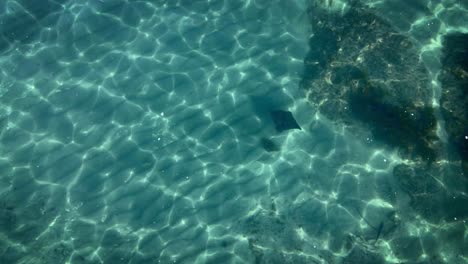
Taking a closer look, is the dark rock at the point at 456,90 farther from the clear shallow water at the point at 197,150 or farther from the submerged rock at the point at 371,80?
the submerged rock at the point at 371,80

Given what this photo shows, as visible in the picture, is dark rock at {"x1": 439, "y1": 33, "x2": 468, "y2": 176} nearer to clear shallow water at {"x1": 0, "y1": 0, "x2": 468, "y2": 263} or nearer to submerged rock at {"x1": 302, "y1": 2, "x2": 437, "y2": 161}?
clear shallow water at {"x1": 0, "y1": 0, "x2": 468, "y2": 263}

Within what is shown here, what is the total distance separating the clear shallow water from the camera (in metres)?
7.75

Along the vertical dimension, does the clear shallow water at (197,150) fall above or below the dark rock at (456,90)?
below

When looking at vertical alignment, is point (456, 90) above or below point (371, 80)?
above

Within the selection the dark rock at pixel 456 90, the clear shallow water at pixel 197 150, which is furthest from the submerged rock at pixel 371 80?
the dark rock at pixel 456 90

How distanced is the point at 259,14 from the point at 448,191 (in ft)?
23.5

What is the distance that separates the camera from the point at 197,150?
8.79 metres

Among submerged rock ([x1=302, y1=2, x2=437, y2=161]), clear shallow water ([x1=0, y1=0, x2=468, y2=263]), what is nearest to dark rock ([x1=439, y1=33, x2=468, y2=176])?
clear shallow water ([x1=0, y1=0, x2=468, y2=263])

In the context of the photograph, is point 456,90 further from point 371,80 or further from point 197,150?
point 197,150

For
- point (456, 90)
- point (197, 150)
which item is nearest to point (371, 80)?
point (456, 90)

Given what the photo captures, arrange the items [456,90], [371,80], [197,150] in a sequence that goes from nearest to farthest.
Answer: [456,90], [197,150], [371,80]

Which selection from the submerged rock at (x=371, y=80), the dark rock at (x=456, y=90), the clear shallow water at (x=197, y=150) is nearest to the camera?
the clear shallow water at (x=197, y=150)

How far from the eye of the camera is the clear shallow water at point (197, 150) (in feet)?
25.4

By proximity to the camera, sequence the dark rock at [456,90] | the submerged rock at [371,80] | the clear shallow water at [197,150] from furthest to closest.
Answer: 1. the submerged rock at [371,80]
2. the dark rock at [456,90]
3. the clear shallow water at [197,150]
